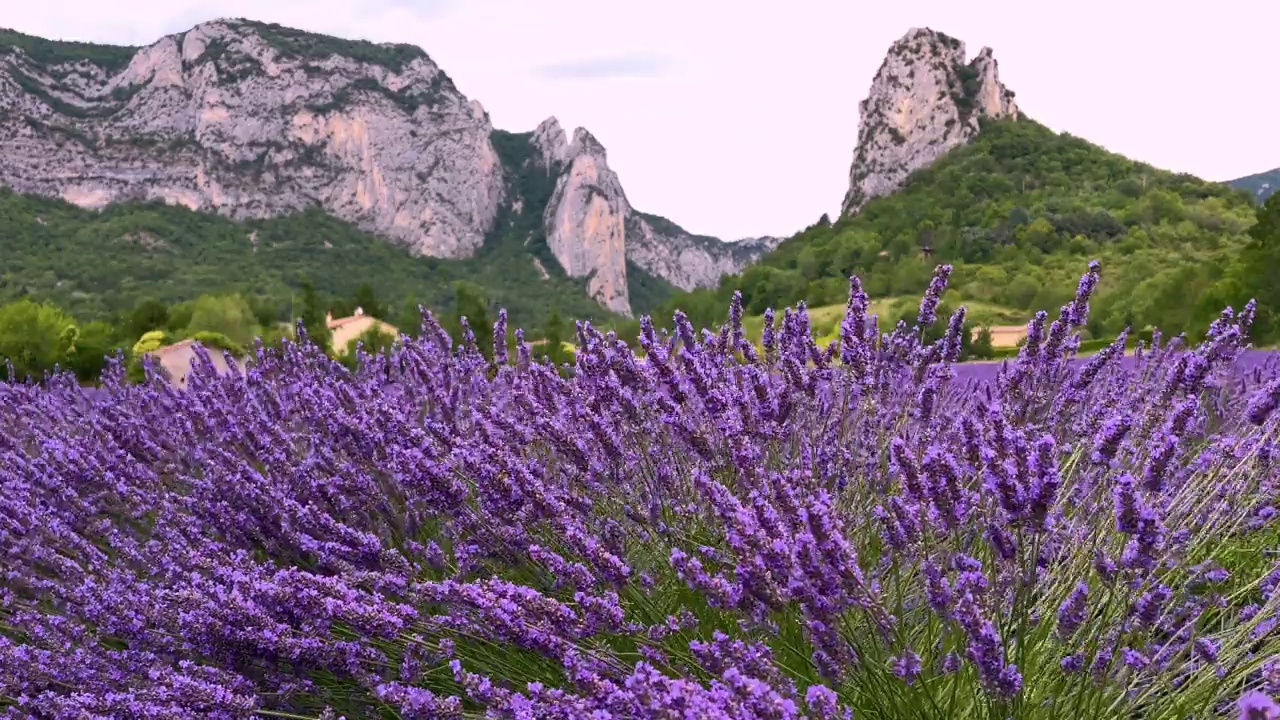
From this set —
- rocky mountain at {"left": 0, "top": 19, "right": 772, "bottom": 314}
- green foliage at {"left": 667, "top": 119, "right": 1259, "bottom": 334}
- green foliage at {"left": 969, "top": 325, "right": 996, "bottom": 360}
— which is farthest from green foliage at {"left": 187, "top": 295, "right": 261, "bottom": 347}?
rocky mountain at {"left": 0, "top": 19, "right": 772, "bottom": 314}

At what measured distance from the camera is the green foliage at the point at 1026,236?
38156mm

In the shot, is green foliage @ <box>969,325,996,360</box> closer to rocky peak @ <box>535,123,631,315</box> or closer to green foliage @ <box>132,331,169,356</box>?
green foliage @ <box>132,331,169,356</box>

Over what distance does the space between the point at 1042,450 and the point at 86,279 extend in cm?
7770

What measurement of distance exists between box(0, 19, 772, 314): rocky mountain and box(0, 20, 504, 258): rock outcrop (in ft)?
0.57

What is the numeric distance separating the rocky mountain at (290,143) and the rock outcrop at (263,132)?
173mm

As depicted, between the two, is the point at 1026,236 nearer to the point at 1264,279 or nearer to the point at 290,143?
the point at 1264,279

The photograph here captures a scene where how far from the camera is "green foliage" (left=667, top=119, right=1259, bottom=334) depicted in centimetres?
3816

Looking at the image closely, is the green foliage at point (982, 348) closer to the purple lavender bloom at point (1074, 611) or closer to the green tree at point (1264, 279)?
the green tree at point (1264, 279)

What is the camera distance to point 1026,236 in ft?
167

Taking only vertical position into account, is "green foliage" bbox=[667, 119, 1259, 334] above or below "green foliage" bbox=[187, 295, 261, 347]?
above

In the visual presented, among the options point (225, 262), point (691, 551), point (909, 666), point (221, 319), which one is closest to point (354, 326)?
point (221, 319)

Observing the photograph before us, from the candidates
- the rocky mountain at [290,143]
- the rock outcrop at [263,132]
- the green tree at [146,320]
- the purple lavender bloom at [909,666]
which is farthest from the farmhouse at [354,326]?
the rock outcrop at [263,132]

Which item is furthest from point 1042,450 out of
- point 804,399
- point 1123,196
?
point 1123,196

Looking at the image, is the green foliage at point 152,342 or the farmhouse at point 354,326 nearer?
the green foliage at point 152,342
